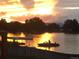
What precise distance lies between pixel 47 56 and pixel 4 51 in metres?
9.41

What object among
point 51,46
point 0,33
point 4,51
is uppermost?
point 0,33

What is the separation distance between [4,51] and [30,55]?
12.5 m

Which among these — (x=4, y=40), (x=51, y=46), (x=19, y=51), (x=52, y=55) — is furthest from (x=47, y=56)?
(x=51, y=46)

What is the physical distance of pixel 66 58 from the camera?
15.2 metres

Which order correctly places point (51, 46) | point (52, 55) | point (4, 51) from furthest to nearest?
point (51, 46) → point (52, 55) → point (4, 51)

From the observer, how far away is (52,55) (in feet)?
57.9

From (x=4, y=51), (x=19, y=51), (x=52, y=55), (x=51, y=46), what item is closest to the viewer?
(x=4, y=51)

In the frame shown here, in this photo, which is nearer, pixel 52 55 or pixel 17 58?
pixel 52 55

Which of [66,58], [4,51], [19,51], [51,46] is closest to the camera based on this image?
[4,51]

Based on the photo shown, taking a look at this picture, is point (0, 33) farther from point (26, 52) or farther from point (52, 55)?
point (26, 52)

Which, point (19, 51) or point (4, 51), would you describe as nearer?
point (4, 51)

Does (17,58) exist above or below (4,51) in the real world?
below

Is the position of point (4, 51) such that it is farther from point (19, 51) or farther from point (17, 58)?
point (19, 51)

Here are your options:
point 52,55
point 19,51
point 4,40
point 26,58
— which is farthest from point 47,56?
point 4,40
